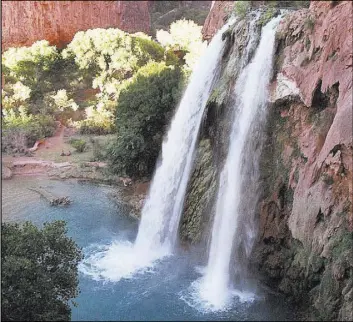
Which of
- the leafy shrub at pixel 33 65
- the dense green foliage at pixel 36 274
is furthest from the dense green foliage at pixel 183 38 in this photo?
the dense green foliage at pixel 36 274

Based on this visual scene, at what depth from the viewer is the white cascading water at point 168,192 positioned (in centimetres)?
1045

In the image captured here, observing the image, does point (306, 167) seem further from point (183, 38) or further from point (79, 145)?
point (183, 38)

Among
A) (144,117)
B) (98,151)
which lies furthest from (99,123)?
(144,117)

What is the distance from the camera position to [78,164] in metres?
16.9

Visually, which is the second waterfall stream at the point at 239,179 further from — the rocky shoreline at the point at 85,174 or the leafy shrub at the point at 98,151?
the leafy shrub at the point at 98,151

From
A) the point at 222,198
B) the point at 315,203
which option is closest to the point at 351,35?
the point at 315,203

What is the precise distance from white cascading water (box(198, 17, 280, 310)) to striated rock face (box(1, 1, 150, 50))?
16.5 meters

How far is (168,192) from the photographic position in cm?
1270

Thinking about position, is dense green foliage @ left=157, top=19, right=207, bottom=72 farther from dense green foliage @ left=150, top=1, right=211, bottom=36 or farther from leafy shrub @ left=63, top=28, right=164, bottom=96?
dense green foliage @ left=150, top=1, right=211, bottom=36

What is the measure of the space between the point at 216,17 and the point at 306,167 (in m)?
11.4

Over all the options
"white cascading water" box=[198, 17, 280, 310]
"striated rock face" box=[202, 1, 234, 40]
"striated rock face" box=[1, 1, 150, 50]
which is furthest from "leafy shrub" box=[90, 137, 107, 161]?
"striated rock face" box=[1, 1, 150, 50]

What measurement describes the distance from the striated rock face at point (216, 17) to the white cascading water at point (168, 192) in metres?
3.20

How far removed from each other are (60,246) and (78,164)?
32.5 feet

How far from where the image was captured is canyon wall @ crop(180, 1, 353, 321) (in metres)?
8.08
